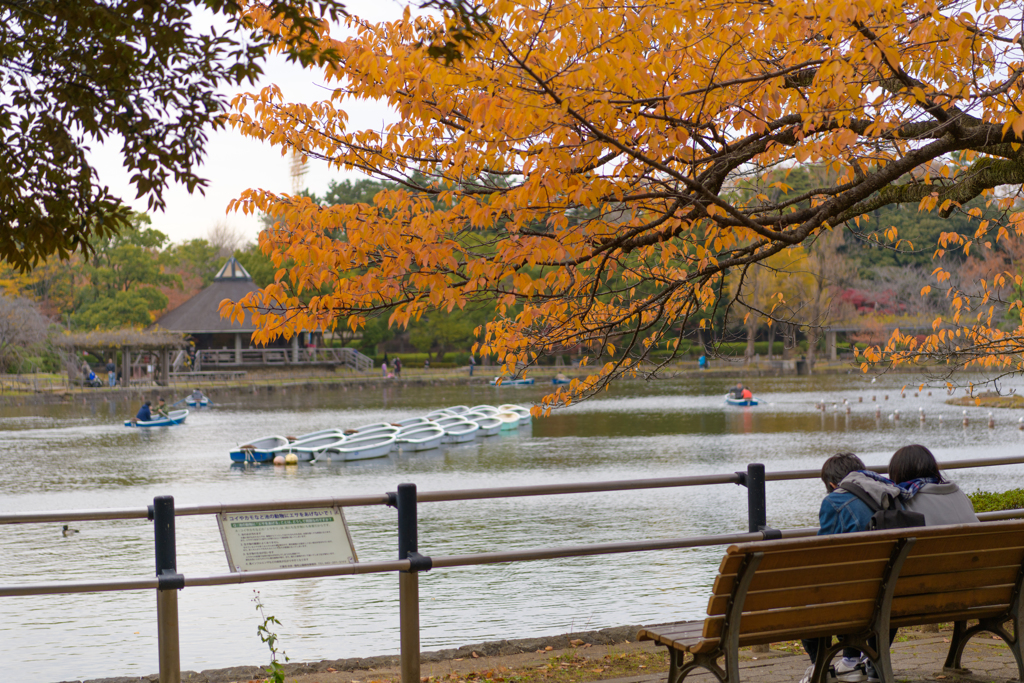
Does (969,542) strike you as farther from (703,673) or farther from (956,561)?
(703,673)

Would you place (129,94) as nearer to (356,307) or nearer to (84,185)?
(84,185)

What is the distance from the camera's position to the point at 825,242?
56719 mm

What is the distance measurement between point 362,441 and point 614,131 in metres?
21.8

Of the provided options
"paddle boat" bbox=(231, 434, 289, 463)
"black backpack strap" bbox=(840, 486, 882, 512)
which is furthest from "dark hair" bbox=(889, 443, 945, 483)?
"paddle boat" bbox=(231, 434, 289, 463)

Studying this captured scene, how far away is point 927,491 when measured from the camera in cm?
387

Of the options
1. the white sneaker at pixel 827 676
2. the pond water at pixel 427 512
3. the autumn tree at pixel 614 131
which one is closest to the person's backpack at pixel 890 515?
the white sneaker at pixel 827 676

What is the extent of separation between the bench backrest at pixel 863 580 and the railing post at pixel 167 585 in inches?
84.6

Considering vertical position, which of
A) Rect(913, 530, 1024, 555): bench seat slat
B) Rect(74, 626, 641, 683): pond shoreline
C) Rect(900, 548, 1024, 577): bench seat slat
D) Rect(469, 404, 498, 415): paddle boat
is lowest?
Rect(469, 404, 498, 415): paddle boat

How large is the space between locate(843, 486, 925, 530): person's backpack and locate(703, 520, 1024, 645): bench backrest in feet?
0.46

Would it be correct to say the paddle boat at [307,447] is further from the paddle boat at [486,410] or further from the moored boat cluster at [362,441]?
the paddle boat at [486,410]

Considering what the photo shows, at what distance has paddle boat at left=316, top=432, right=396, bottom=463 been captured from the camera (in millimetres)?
25125

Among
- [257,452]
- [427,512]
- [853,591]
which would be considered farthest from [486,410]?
[853,591]

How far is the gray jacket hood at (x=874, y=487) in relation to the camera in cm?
376

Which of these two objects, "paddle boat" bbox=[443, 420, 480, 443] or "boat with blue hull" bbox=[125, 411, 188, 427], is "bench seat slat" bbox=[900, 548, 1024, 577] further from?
"boat with blue hull" bbox=[125, 411, 188, 427]
